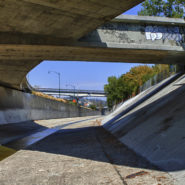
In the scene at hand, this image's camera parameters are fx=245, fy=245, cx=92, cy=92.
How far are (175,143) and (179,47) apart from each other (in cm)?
1348

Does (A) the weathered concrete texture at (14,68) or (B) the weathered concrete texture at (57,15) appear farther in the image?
(A) the weathered concrete texture at (14,68)

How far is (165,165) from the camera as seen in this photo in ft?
16.7

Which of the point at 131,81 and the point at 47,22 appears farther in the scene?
the point at 131,81

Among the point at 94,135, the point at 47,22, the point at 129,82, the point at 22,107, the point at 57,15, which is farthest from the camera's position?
the point at 129,82

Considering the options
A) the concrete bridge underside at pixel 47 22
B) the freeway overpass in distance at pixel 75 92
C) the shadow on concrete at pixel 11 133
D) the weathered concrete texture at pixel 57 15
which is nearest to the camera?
the weathered concrete texture at pixel 57 15

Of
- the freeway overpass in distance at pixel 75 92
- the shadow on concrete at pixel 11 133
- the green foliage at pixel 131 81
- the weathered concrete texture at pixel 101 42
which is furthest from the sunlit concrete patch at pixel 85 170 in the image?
the freeway overpass in distance at pixel 75 92

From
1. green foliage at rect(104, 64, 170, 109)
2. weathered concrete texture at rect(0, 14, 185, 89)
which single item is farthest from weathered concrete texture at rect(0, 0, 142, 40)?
green foliage at rect(104, 64, 170, 109)

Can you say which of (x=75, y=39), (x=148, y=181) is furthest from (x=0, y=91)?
(x=148, y=181)

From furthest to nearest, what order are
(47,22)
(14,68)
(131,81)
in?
(131,81) < (14,68) < (47,22)

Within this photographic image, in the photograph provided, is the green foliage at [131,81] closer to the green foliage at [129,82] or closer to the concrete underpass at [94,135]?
the green foliage at [129,82]

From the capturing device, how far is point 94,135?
1415cm

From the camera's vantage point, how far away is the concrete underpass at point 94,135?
5305 mm

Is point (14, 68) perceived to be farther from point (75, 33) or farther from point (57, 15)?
point (57, 15)

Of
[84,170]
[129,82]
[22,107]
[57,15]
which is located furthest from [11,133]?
[129,82]
